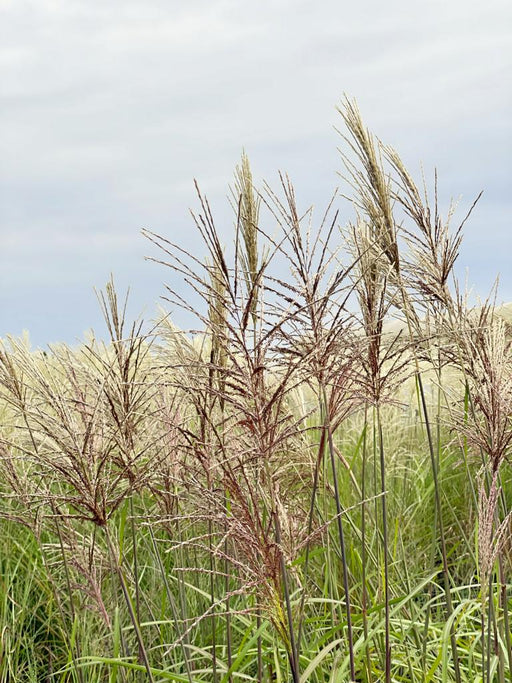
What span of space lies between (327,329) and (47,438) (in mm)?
921

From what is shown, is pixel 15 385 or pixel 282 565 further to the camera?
pixel 15 385

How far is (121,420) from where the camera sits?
2377 millimetres

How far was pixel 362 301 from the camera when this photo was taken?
2.48 meters

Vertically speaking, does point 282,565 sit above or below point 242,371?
below

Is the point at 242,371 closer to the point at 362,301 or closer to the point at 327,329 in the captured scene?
the point at 327,329

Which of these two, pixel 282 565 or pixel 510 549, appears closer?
pixel 282 565

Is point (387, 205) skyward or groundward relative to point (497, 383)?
skyward

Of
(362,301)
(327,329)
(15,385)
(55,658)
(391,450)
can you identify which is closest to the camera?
(327,329)

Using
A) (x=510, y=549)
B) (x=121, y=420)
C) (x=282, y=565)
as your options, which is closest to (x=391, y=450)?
(x=510, y=549)

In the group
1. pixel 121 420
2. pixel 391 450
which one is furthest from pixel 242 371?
pixel 391 450

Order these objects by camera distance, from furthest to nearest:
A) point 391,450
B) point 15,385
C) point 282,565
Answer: point 391,450
point 15,385
point 282,565

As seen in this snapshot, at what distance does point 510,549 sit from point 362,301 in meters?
1.32

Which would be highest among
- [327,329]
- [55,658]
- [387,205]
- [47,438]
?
[387,205]

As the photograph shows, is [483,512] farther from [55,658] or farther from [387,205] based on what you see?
[55,658]
